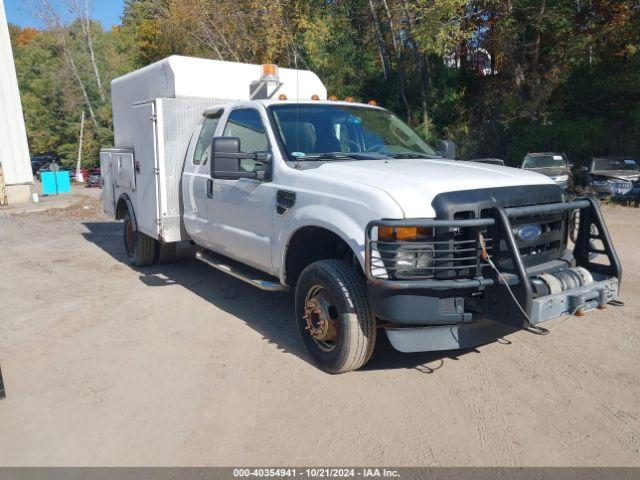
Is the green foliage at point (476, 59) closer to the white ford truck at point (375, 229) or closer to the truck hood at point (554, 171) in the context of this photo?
the truck hood at point (554, 171)

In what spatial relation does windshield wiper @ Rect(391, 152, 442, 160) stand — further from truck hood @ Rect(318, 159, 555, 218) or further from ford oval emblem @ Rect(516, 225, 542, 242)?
ford oval emblem @ Rect(516, 225, 542, 242)

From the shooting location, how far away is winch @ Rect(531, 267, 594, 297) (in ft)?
12.1

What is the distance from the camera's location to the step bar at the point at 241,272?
496 centimetres

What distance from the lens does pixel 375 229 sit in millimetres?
3674

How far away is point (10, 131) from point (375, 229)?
56.1ft

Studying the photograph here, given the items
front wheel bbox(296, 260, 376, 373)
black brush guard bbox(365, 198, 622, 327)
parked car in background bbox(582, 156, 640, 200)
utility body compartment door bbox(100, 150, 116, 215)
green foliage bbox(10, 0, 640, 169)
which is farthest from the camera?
green foliage bbox(10, 0, 640, 169)

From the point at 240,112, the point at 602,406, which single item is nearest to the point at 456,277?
the point at 602,406

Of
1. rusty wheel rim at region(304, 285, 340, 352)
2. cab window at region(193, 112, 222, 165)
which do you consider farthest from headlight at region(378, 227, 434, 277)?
cab window at region(193, 112, 222, 165)

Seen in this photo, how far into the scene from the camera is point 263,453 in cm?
329

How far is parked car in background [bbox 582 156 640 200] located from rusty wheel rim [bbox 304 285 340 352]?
12.3 meters

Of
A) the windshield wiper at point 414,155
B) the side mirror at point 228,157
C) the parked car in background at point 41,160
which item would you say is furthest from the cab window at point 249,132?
the parked car in background at point 41,160

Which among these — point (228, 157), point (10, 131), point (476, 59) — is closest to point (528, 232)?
point (228, 157)

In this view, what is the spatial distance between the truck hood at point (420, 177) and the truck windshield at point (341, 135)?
372 millimetres

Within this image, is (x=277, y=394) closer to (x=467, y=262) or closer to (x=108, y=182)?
(x=467, y=262)
